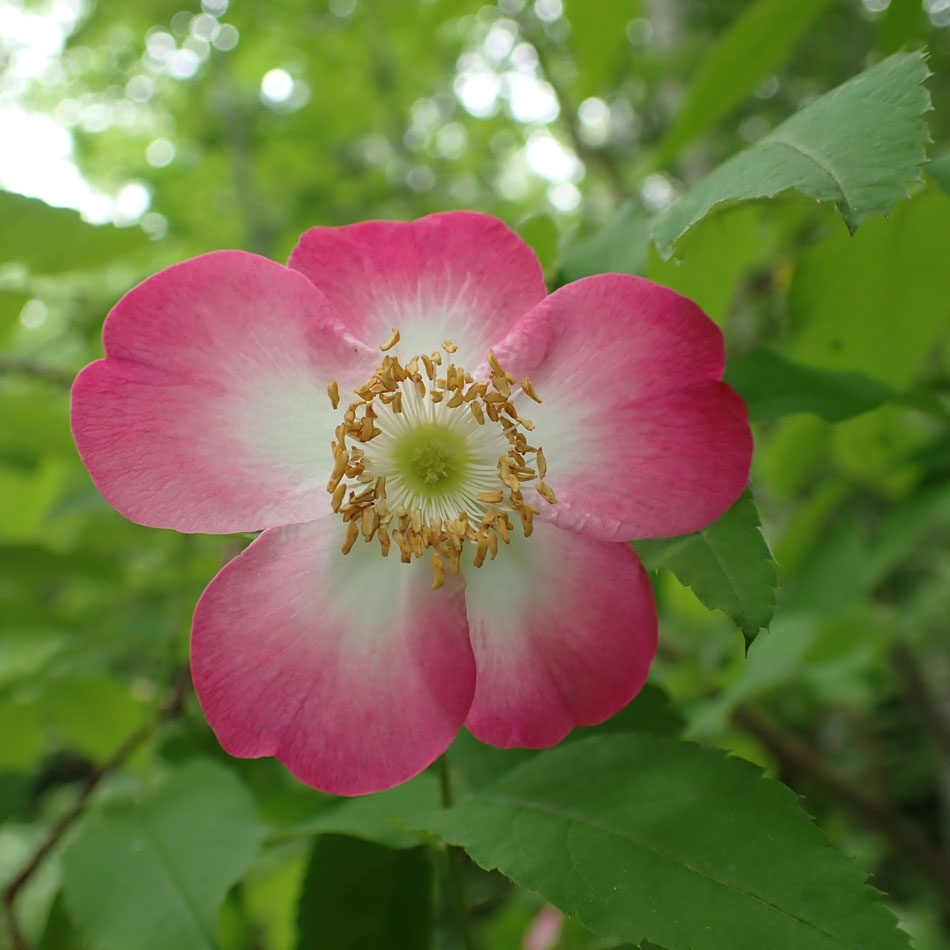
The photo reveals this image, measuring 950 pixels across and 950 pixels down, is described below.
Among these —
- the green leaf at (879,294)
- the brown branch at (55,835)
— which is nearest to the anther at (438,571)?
the green leaf at (879,294)

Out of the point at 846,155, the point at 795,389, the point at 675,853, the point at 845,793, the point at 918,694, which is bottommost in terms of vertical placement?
the point at 918,694

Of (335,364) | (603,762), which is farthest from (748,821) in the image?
(335,364)

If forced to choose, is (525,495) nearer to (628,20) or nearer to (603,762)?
(603,762)

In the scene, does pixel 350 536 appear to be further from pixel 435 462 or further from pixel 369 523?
pixel 435 462

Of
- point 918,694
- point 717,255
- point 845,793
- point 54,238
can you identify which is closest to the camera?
point 717,255

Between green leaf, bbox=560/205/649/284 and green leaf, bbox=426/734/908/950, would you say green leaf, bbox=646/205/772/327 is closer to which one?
green leaf, bbox=560/205/649/284

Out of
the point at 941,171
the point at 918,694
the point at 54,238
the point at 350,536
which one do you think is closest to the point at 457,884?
the point at 350,536
